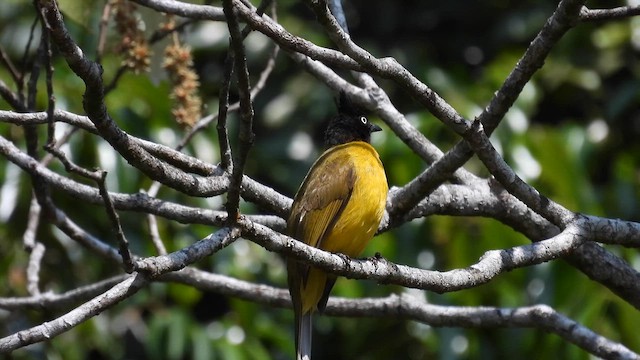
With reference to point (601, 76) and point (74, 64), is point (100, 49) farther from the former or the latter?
point (601, 76)

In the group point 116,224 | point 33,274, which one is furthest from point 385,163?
point 116,224

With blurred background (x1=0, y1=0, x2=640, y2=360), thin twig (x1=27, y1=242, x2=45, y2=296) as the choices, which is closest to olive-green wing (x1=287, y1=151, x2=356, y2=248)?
blurred background (x1=0, y1=0, x2=640, y2=360)

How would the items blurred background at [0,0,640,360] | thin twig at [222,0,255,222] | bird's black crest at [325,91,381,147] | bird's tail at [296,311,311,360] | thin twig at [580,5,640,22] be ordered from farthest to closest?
blurred background at [0,0,640,360], bird's black crest at [325,91,381,147], bird's tail at [296,311,311,360], thin twig at [580,5,640,22], thin twig at [222,0,255,222]

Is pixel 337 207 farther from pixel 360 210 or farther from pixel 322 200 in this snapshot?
pixel 360 210

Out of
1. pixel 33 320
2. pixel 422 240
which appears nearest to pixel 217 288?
pixel 422 240

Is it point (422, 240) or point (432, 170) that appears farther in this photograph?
point (422, 240)

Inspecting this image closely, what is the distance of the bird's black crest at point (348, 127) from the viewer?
18.0 feet

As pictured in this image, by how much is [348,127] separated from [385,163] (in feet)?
2.52

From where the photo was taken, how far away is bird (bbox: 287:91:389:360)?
4531 millimetres

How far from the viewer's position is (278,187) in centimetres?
827

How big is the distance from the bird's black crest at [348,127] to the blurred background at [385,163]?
14.7 inches

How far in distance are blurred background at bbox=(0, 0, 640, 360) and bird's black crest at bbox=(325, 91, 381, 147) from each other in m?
0.37

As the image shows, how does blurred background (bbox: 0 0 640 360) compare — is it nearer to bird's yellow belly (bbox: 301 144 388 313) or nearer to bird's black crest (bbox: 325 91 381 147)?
bird's black crest (bbox: 325 91 381 147)

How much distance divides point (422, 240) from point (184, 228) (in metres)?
1.40
